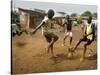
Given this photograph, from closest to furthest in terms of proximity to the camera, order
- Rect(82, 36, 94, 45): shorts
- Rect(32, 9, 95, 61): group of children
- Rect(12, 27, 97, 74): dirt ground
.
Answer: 1. Rect(12, 27, 97, 74): dirt ground
2. Rect(32, 9, 95, 61): group of children
3. Rect(82, 36, 94, 45): shorts

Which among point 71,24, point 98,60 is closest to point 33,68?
point 71,24

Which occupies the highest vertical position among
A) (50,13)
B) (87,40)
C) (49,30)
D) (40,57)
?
(50,13)

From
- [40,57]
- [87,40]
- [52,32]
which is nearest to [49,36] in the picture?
[52,32]

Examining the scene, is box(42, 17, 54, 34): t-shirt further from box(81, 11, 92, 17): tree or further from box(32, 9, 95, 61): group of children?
box(81, 11, 92, 17): tree

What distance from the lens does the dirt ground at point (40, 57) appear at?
76.9 inches

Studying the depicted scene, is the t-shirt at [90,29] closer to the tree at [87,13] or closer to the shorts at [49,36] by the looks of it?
the tree at [87,13]

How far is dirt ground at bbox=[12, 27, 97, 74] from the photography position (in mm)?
1953

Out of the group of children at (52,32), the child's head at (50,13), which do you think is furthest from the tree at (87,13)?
the child's head at (50,13)

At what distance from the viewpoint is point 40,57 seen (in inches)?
80.0

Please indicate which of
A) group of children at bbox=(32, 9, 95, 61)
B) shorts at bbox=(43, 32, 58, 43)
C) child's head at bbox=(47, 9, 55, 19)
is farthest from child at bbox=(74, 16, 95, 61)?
child's head at bbox=(47, 9, 55, 19)

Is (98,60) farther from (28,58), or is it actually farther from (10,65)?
(10,65)

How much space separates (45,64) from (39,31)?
14.1 inches

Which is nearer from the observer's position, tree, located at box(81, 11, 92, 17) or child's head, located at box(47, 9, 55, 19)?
child's head, located at box(47, 9, 55, 19)

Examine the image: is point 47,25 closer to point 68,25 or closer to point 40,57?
point 68,25
